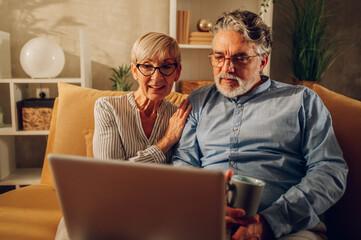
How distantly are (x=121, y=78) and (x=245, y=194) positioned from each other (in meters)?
1.93

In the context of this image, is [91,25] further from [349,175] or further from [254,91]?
[349,175]

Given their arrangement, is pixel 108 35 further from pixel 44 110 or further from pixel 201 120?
pixel 201 120

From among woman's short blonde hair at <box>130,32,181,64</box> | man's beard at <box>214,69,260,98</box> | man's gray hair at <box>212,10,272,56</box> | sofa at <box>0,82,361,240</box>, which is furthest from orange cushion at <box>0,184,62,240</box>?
man's gray hair at <box>212,10,272,56</box>

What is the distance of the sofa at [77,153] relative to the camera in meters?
1.12

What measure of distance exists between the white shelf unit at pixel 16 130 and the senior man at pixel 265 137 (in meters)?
1.17

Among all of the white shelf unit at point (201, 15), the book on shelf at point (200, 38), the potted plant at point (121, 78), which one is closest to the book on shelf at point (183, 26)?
the book on shelf at point (200, 38)

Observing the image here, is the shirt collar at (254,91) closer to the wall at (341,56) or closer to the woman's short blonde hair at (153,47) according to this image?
the woman's short blonde hair at (153,47)

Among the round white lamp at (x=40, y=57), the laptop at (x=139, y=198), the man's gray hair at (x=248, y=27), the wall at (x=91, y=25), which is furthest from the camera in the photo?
the wall at (x=91, y=25)

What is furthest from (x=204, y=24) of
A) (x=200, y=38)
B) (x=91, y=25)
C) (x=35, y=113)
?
(x=35, y=113)

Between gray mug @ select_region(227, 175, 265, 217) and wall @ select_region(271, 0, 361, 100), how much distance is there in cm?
235

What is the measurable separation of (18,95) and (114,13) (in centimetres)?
103

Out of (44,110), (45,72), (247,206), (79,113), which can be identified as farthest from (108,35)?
(247,206)

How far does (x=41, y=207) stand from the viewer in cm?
143

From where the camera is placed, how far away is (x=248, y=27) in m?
1.24
